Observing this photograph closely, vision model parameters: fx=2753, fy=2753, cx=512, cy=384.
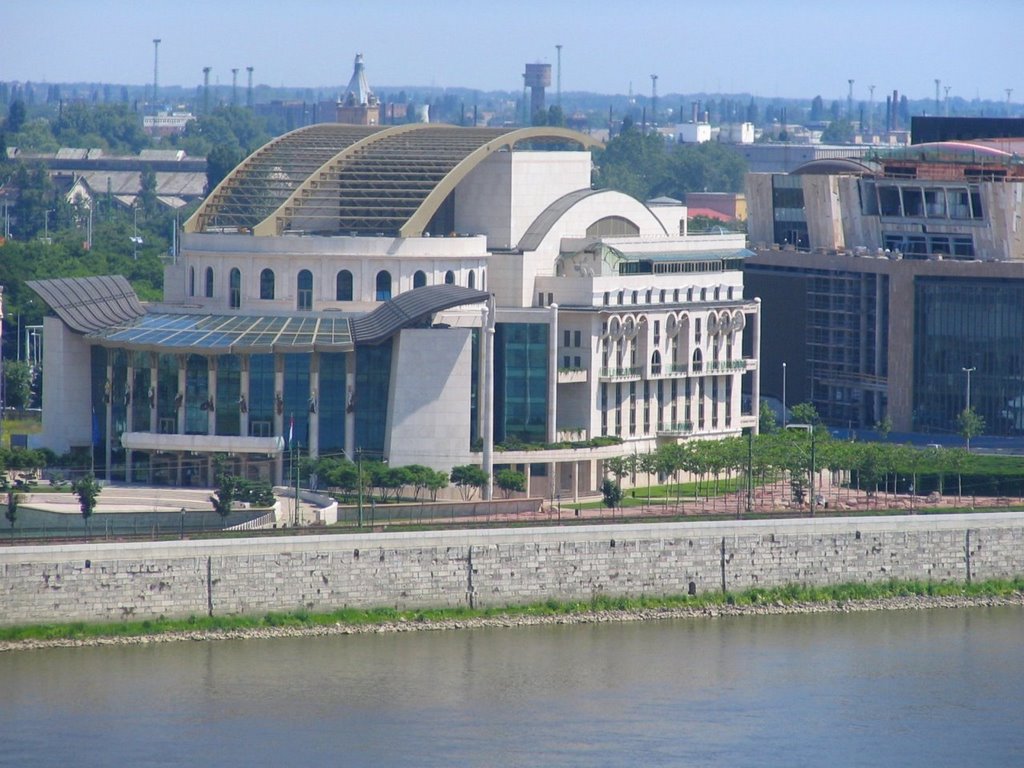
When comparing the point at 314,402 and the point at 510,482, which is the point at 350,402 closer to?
the point at 314,402

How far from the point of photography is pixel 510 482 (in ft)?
293

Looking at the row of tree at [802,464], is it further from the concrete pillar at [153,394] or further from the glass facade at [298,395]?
the concrete pillar at [153,394]

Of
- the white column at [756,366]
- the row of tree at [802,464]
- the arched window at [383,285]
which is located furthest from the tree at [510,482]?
the white column at [756,366]

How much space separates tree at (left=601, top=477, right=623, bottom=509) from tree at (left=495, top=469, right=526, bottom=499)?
9.49 feet

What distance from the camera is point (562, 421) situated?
95.6 m

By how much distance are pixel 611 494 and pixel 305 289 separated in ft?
48.7

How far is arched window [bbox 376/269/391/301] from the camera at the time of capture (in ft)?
309

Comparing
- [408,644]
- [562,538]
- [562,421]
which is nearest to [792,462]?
[562,421]

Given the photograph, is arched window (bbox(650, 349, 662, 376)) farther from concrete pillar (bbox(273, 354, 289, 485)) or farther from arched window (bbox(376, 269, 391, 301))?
concrete pillar (bbox(273, 354, 289, 485))

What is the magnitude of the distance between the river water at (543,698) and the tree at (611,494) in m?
9.92

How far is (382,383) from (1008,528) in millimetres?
21204

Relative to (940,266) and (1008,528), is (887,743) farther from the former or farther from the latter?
(940,266)

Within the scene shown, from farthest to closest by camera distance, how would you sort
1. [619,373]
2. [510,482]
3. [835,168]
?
[835,168], [619,373], [510,482]

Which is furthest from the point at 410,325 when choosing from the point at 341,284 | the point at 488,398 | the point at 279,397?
the point at 341,284
